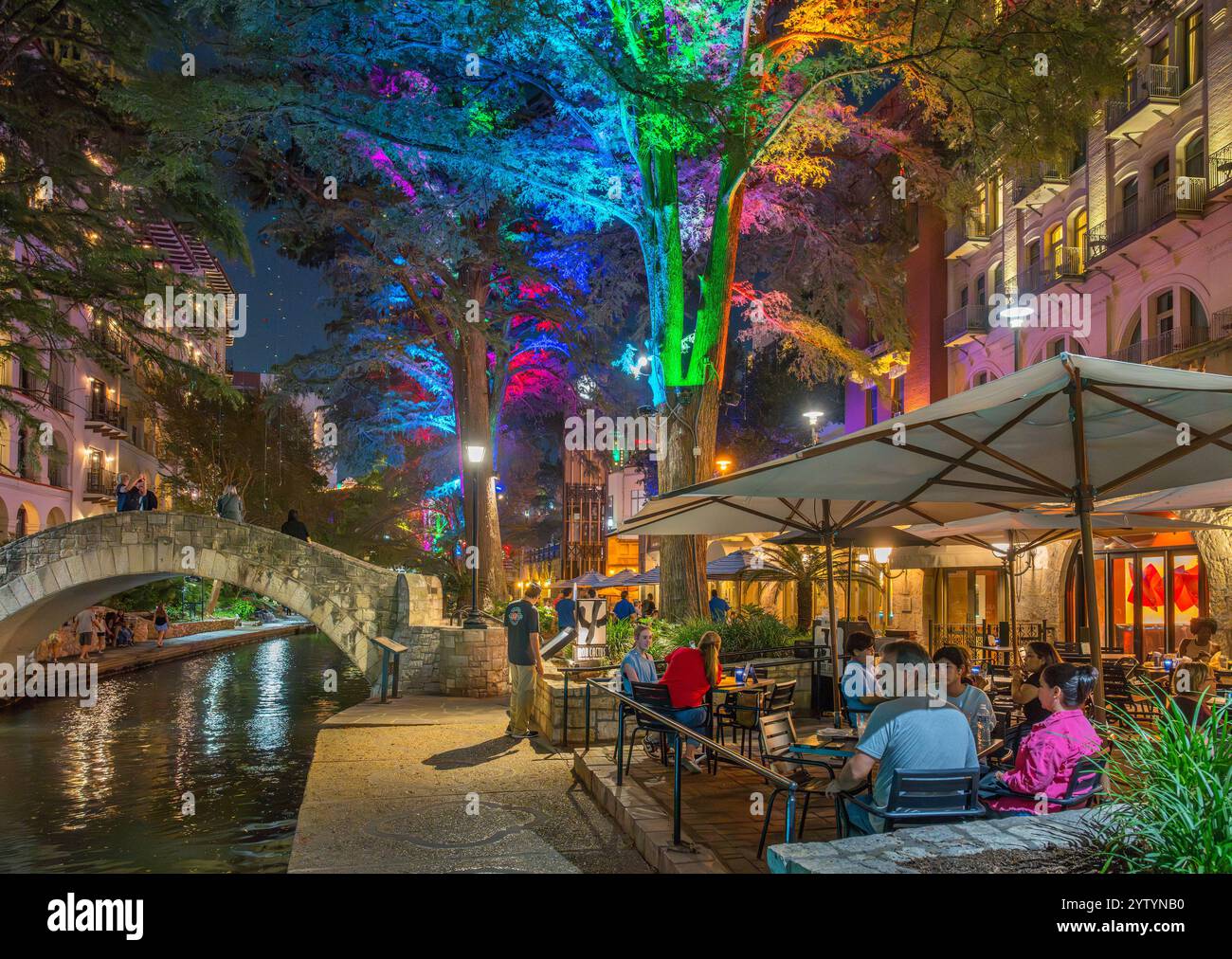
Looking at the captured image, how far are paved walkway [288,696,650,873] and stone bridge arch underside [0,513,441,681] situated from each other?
6882 millimetres

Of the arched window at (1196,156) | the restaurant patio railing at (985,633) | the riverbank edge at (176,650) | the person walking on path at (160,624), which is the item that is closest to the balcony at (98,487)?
the riverbank edge at (176,650)

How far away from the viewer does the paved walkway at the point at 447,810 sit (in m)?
6.87

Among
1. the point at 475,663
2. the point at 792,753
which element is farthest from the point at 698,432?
the point at 792,753

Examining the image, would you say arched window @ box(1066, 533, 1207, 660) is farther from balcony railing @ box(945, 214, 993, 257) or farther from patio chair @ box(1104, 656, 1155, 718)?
balcony railing @ box(945, 214, 993, 257)

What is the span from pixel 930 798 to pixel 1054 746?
87 cm

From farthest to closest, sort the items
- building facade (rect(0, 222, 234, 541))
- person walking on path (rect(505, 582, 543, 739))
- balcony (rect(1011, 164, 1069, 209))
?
building facade (rect(0, 222, 234, 541))
balcony (rect(1011, 164, 1069, 209))
person walking on path (rect(505, 582, 543, 739))

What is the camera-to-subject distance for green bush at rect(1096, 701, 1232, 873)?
3559 mm

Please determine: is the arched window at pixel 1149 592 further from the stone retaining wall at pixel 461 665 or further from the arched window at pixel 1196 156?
the stone retaining wall at pixel 461 665

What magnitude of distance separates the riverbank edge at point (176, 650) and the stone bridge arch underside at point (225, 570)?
8.85ft

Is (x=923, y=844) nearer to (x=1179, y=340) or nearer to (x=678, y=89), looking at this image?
(x=678, y=89)

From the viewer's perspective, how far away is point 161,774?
1301 cm

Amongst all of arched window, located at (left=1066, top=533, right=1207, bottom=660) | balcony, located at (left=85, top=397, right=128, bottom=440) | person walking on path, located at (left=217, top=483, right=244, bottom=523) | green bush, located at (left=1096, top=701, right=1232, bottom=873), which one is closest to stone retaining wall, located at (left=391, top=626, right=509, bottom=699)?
person walking on path, located at (left=217, top=483, right=244, bottom=523)
